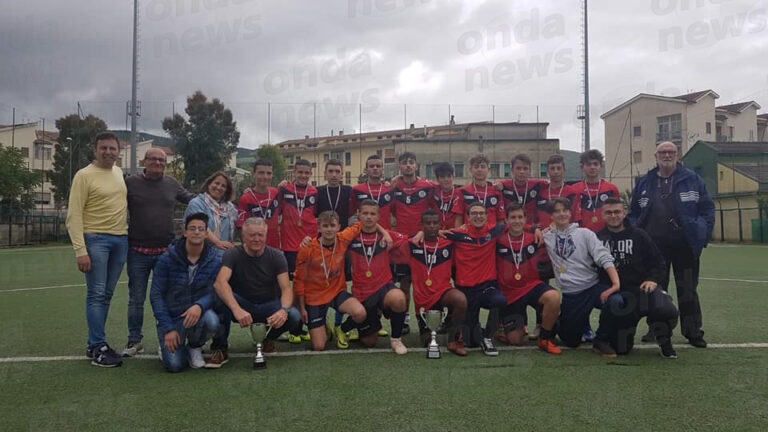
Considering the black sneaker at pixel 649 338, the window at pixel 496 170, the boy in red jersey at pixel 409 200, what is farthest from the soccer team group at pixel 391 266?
the window at pixel 496 170

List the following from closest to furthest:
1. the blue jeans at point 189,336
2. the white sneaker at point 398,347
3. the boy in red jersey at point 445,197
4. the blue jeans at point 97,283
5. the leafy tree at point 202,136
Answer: the blue jeans at point 189,336 → the blue jeans at point 97,283 → the white sneaker at point 398,347 → the boy in red jersey at point 445,197 → the leafy tree at point 202,136

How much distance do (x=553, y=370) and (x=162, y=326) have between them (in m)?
3.23

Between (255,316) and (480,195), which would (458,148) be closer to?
(480,195)

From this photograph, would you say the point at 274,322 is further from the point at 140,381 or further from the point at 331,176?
the point at 331,176

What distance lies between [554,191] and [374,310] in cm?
258

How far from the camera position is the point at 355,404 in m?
3.40

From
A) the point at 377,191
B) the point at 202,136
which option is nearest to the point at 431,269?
the point at 377,191

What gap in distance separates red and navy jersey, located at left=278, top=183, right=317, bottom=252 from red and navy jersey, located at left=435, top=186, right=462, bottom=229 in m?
1.46

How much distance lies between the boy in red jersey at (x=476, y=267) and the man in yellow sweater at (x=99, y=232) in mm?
3084

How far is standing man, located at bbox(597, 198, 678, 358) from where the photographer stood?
4633 millimetres

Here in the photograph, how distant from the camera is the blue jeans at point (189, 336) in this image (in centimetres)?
426

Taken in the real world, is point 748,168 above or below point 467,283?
above

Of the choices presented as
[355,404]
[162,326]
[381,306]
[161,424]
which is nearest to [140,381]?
[162,326]

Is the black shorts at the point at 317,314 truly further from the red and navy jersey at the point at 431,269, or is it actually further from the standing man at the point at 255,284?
the red and navy jersey at the point at 431,269
